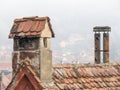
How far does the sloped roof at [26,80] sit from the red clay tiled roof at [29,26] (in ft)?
3.16

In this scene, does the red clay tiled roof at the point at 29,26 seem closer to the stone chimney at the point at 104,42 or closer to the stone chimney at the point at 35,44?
the stone chimney at the point at 35,44

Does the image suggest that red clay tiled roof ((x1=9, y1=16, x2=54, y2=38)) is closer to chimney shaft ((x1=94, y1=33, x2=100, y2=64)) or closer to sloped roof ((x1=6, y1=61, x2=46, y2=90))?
sloped roof ((x1=6, y1=61, x2=46, y2=90))

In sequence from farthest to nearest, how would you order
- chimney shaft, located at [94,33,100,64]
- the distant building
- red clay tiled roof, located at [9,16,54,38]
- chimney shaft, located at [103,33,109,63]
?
1. chimney shaft, located at [94,33,100,64]
2. chimney shaft, located at [103,33,109,63]
3. red clay tiled roof, located at [9,16,54,38]
4. the distant building

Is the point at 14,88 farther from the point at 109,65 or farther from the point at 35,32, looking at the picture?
the point at 109,65

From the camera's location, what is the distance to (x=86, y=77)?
14.8 meters

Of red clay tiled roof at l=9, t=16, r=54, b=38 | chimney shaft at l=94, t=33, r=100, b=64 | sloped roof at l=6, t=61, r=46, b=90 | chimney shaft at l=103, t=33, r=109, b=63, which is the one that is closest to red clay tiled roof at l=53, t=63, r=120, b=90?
sloped roof at l=6, t=61, r=46, b=90

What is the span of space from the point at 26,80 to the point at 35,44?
115cm

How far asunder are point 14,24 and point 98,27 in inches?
287

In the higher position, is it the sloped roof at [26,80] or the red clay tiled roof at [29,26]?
the red clay tiled roof at [29,26]

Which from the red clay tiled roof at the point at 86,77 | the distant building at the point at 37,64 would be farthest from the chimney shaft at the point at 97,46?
the distant building at the point at 37,64

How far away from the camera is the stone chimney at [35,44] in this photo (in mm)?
12812

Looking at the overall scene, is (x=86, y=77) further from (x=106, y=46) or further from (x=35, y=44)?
(x=106, y=46)

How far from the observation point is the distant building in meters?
12.8

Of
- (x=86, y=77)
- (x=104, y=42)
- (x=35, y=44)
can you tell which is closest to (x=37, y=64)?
(x=35, y=44)
